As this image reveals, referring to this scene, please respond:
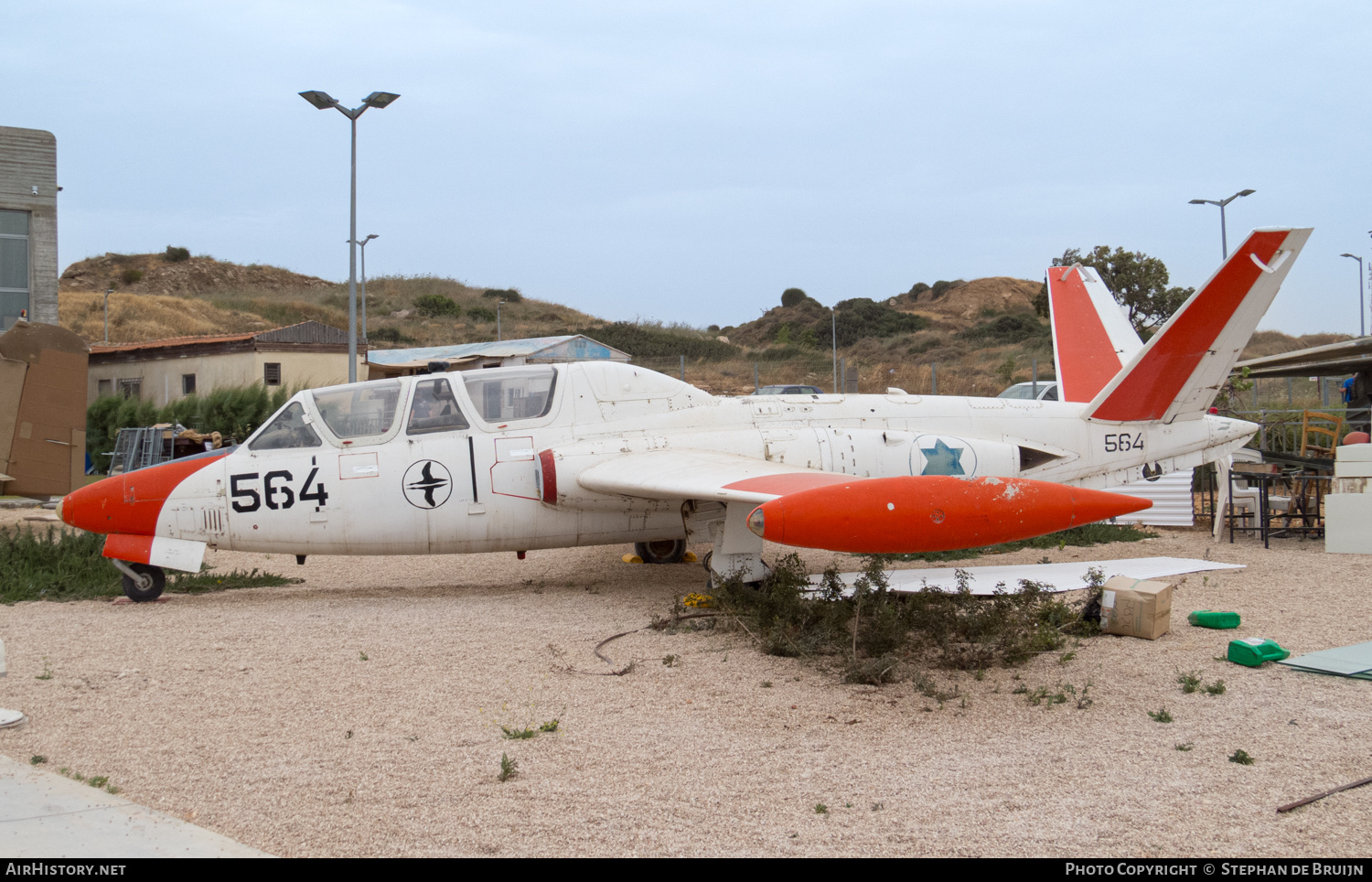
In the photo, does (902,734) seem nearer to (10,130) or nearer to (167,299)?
(10,130)

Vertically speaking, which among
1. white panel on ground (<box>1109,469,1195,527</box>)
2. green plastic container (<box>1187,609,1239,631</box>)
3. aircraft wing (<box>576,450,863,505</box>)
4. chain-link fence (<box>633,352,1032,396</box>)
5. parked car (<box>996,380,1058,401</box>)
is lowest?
green plastic container (<box>1187,609,1239,631</box>)

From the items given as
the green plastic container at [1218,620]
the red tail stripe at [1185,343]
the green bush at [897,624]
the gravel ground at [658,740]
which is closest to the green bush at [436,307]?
the gravel ground at [658,740]

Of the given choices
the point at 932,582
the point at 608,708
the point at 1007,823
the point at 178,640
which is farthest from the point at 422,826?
the point at 932,582

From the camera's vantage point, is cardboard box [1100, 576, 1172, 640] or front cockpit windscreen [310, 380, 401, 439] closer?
cardboard box [1100, 576, 1172, 640]

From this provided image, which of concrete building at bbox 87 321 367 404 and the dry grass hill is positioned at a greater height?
the dry grass hill

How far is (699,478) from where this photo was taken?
7.28m

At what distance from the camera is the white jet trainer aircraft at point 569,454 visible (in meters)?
8.27

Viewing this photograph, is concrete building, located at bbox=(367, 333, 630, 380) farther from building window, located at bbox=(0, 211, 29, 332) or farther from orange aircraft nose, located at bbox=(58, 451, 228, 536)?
orange aircraft nose, located at bbox=(58, 451, 228, 536)

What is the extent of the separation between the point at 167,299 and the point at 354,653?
6594 cm

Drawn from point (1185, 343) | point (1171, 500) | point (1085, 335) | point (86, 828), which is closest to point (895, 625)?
point (86, 828)

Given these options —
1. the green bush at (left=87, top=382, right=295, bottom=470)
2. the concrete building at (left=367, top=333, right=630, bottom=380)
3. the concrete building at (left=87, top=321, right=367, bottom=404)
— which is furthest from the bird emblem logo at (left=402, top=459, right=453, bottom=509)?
the concrete building at (left=367, top=333, right=630, bottom=380)

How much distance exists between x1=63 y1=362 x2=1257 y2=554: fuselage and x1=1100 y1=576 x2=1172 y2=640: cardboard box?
6.44ft

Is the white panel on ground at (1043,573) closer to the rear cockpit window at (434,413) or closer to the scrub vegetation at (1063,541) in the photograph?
the scrub vegetation at (1063,541)

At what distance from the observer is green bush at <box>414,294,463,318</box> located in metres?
70.4
